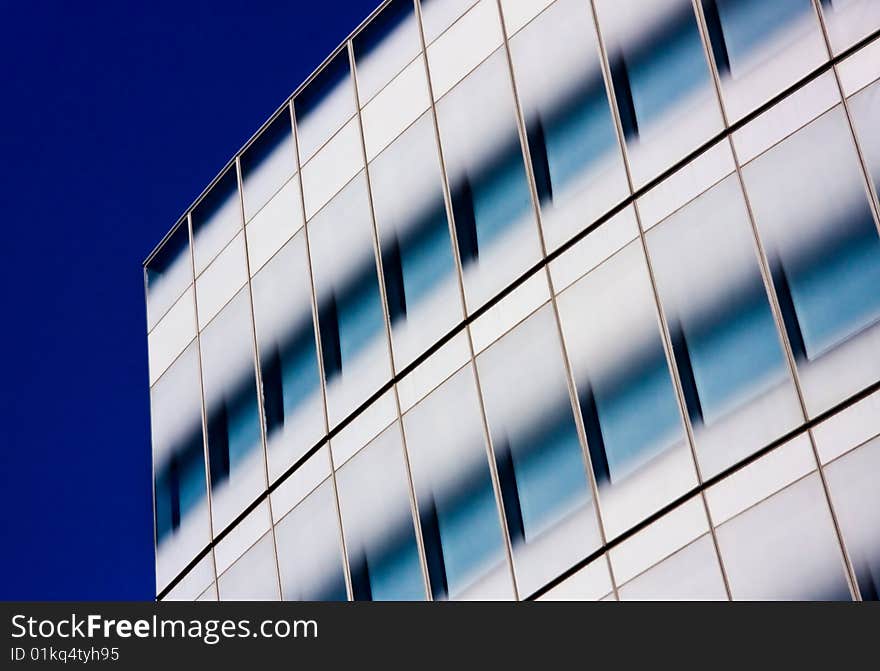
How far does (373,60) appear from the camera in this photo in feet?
95.3

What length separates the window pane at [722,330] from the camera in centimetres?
2117

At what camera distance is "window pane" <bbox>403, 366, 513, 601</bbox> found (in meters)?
24.4

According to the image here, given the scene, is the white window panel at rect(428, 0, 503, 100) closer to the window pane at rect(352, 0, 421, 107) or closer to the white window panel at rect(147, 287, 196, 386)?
the window pane at rect(352, 0, 421, 107)

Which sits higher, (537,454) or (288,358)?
(288,358)

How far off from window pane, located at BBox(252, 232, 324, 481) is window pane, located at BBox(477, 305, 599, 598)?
487cm

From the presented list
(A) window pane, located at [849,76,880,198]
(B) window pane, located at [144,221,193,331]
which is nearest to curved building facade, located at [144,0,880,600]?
(A) window pane, located at [849,76,880,198]

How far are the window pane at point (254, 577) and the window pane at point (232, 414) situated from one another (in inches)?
35.3

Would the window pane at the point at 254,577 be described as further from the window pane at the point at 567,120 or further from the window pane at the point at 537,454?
the window pane at the point at 567,120

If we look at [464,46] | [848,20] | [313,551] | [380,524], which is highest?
[464,46]

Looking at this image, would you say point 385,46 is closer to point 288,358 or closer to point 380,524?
point 288,358

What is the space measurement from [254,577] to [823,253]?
43.4 ft

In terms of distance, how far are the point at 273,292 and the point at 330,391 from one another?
2774mm

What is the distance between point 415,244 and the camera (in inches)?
1064

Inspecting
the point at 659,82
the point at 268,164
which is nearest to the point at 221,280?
the point at 268,164
